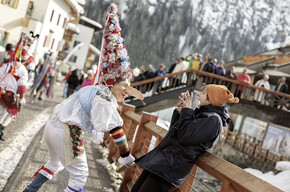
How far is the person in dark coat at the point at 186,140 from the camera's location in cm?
267

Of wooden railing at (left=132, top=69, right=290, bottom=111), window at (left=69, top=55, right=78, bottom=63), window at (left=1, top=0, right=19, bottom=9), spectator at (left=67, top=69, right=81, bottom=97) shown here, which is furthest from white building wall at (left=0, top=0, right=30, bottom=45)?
window at (left=69, top=55, right=78, bottom=63)

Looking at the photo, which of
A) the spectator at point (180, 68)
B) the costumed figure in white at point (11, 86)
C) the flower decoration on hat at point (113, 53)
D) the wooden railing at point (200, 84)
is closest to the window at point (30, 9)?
Answer: the flower decoration on hat at point (113, 53)

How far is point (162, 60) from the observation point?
85.4m

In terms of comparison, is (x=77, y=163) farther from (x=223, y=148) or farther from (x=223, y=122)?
(x=223, y=148)

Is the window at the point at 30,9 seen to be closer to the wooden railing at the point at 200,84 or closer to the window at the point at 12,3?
the window at the point at 12,3

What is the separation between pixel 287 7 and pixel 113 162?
416 centimetres

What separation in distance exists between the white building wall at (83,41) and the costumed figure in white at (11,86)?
152 feet

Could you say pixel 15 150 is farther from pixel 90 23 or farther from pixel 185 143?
pixel 90 23

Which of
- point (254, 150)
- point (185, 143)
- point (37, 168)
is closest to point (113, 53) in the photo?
point (185, 143)

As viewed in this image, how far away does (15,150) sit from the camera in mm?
5328

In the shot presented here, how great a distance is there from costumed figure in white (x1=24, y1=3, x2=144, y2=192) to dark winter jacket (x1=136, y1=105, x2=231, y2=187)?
0.48 metres

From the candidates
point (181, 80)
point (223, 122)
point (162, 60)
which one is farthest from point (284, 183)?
point (162, 60)

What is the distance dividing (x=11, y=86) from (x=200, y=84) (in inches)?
376

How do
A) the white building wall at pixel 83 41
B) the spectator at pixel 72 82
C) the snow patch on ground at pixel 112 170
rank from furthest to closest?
the white building wall at pixel 83 41
the spectator at pixel 72 82
the snow patch on ground at pixel 112 170
